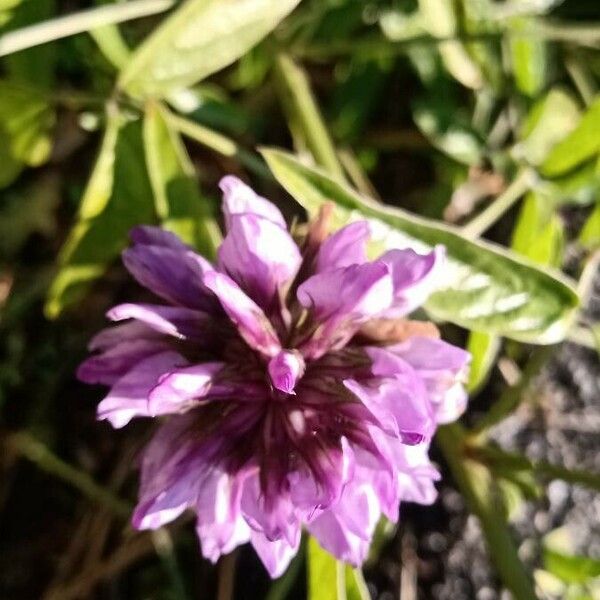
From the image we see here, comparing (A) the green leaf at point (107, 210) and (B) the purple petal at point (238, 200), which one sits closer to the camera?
(B) the purple petal at point (238, 200)

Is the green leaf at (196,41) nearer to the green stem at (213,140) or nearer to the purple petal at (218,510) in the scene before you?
the green stem at (213,140)

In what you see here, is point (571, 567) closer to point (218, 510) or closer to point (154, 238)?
point (218, 510)

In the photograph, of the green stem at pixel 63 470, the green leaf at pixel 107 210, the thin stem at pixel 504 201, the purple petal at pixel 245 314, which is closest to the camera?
the purple petal at pixel 245 314

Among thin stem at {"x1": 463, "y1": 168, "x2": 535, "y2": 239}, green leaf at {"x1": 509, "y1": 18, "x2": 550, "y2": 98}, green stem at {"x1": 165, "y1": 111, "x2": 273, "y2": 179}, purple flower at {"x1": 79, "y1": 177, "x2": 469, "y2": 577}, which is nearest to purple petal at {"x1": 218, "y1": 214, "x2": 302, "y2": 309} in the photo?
purple flower at {"x1": 79, "y1": 177, "x2": 469, "y2": 577}

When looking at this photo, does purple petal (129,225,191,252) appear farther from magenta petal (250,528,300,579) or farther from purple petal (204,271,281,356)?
magenta petal (250,528,300,579)

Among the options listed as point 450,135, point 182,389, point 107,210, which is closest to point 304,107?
point 450,135

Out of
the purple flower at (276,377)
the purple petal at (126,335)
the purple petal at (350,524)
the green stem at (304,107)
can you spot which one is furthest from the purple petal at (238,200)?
the green stem at (304,107)
